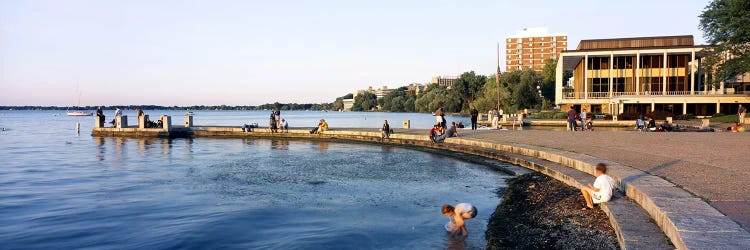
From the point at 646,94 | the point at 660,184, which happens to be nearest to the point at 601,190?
the point at 660,184

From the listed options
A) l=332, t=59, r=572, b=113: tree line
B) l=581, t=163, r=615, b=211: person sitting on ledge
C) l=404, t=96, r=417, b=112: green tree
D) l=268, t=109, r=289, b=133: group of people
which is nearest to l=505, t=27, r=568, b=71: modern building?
l=404, t=96, r=417, b=112: green tree

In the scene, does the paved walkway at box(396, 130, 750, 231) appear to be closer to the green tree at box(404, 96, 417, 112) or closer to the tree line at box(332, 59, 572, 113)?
the tree line at box(332, 59, 572, 113)

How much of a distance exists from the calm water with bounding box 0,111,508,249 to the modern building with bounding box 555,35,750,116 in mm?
43417

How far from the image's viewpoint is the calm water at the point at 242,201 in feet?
33.2

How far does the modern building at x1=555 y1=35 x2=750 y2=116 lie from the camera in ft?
186

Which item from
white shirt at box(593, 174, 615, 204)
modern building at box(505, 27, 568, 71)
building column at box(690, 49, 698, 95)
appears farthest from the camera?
modern building at box(505, 27, 568, 71)

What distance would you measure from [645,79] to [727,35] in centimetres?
1853

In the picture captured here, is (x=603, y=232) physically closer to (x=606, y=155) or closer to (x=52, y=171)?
(x=606, y=155)

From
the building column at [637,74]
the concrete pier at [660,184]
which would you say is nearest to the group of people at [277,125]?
the concrete pier at [660,184]

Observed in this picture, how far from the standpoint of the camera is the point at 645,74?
206ft

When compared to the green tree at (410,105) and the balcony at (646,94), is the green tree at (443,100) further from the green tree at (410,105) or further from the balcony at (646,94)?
the balcony at (646,94)

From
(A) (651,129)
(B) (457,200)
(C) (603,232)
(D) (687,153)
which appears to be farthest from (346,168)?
(A) (651,129)

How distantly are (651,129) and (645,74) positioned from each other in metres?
35.8

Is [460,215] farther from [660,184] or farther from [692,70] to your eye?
[692,70]
